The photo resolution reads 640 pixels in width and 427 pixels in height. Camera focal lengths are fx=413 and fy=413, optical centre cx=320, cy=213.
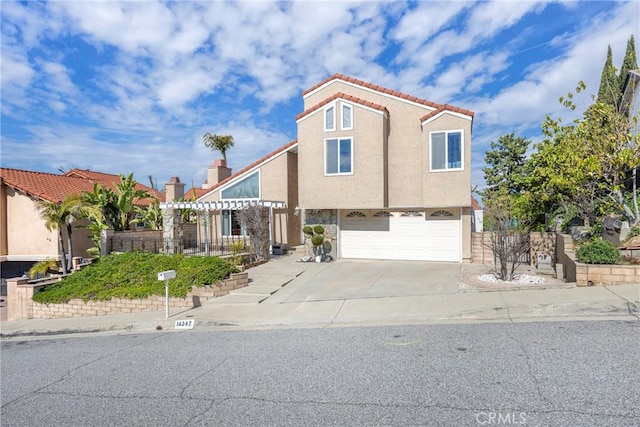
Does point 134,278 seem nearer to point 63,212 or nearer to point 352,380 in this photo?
point 63,212

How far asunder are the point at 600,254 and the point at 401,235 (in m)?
8.35

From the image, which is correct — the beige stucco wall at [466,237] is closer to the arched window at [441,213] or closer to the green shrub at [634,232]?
the arched window at [441,213]

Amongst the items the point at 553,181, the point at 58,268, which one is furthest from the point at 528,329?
the point at 58,268

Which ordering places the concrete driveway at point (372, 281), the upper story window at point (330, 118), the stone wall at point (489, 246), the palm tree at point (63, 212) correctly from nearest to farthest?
1. the concrete driveway at point (372, 281)
2. the stone wall at point (489, 246)
3. the palm tree at point (63, 212)
4. the upper story window at point (330, 118)

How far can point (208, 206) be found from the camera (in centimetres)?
1841

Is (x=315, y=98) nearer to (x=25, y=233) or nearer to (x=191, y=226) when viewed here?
(x=191, y=226)

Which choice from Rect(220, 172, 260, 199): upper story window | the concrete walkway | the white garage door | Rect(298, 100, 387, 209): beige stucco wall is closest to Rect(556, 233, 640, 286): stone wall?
the concrete walkway

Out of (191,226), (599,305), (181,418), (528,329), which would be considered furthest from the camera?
(191,226)

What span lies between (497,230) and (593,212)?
16.6ft

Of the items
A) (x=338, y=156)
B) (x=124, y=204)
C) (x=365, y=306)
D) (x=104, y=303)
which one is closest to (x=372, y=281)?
(x=365, y=306)

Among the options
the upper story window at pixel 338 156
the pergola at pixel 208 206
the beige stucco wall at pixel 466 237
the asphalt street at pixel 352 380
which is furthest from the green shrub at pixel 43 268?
the beige stucco wall at pixel 466 237

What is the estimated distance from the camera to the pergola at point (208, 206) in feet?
57.9

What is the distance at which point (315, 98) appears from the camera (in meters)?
20.0

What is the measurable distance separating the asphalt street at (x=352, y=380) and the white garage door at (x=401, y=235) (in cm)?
952
